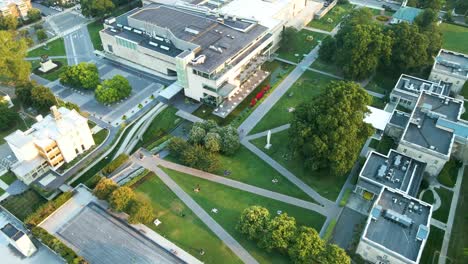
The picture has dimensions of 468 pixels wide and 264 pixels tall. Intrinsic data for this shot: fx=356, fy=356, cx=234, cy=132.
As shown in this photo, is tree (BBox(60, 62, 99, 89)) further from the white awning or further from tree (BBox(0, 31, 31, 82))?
the white awning

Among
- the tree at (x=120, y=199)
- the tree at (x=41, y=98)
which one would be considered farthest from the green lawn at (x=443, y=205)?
the tree at (x=41, y=98)

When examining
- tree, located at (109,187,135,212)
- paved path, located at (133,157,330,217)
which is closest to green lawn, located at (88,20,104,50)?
paved path, located at (133,157,330,217)

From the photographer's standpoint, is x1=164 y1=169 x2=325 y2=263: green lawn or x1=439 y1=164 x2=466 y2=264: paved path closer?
x1=439 y1=164 x2=466 y2=264: paved path

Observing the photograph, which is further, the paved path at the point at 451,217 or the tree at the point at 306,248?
the paved path at the point at 451,217

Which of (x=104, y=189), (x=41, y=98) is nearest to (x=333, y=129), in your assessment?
(x=104, y=189)

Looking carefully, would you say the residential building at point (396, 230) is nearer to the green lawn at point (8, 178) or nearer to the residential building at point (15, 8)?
the green lawn at point (8, 178)

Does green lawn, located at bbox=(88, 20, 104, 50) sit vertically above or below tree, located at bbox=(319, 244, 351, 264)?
above
